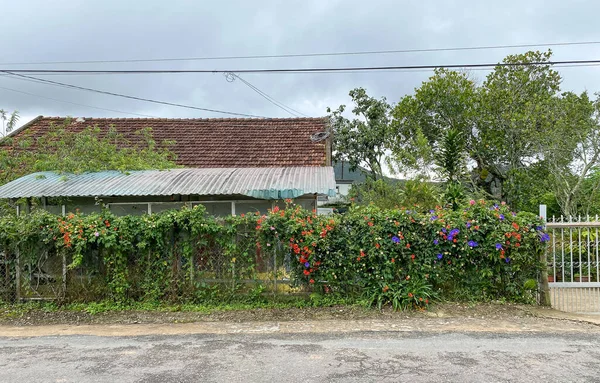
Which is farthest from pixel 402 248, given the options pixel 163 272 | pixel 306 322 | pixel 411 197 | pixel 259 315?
pixel 411 197

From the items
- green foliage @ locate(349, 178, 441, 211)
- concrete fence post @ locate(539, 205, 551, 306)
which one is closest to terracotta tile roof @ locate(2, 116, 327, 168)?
green foliage @ locate(349, 178, 441, 211)

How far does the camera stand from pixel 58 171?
28.7 ft

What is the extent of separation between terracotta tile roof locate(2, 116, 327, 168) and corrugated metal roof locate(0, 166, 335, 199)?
2.91m

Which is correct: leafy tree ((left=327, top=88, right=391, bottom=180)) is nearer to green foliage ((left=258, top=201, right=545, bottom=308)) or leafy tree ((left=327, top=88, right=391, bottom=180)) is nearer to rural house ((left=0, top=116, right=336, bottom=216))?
rural house ((left=0, top=116, right=336, bottom=216))

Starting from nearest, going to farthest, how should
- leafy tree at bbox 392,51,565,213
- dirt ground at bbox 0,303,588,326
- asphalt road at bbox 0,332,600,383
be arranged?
asphalt road at bbox 0,332,600,383 < dirt ground at bbox 0,303,588,326 < leafy tree at bbox 392,51,565,213

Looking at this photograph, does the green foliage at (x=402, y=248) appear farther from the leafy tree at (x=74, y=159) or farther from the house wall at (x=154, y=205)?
the leafy tree at (x=74, y=159)

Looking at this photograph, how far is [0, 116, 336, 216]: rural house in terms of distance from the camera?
7.43 meters

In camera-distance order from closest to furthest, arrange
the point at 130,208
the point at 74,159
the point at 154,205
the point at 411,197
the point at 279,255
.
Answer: the point at 279,255
the point at 154,205
the point at 130,208
the point at 74,159
the point at 411,197

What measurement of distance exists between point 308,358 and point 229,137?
1040 cm

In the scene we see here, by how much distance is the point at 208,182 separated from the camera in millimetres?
7875

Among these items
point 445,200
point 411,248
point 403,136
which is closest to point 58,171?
point 411,248

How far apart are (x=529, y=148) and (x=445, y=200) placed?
7.83 m

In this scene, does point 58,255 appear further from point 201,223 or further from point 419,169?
point 419,169

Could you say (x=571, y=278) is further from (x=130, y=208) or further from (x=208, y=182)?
(x=130, y=208)
